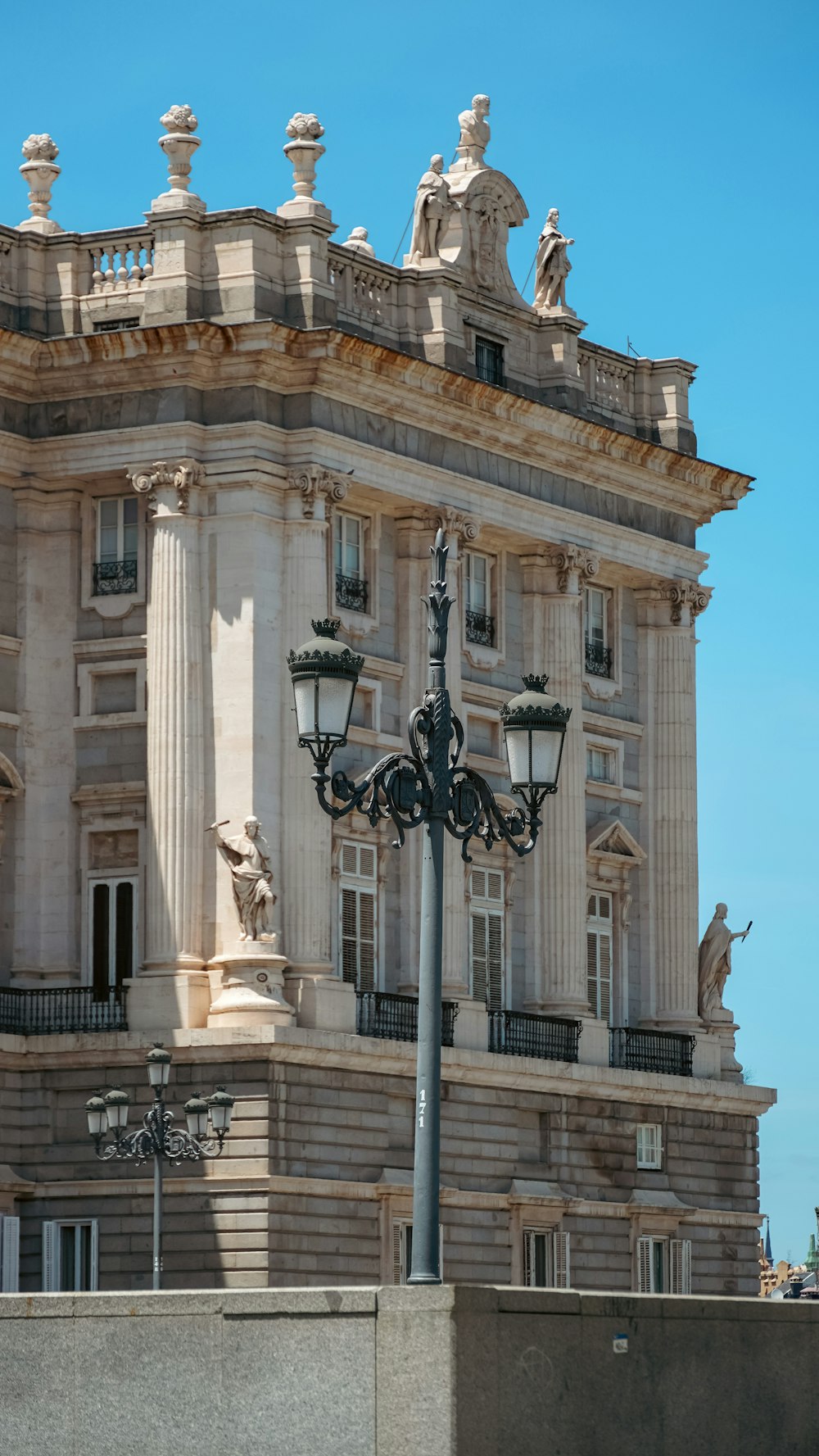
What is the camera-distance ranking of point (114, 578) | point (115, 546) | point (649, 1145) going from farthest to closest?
point (649, 1145), point (115, 546), point (114, 578)

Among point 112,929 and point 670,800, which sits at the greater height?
point 670,800

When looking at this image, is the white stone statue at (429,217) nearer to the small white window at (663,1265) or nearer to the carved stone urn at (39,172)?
the carved stone urn at (39,172)

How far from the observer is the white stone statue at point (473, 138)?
186ft

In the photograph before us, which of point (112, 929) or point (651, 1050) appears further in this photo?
point (651, 1050)

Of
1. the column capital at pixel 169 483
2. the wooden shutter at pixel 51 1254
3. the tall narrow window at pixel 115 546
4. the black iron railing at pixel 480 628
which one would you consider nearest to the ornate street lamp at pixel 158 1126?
the wooden shutter at pixel 51 1254

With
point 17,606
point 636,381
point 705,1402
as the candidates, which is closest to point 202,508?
point 17,606

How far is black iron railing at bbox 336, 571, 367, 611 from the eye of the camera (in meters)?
51.9

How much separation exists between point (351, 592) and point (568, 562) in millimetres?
5608

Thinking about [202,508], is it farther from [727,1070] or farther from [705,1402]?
[705,1402]

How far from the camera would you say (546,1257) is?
54.0 meters

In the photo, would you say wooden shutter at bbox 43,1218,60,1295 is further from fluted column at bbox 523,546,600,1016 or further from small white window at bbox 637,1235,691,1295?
small white window at bbox 637,1235,691,1295

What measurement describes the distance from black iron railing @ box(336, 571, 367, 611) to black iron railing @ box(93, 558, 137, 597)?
3.20 meters

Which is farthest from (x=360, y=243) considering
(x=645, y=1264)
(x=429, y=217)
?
(x=645, y=1264)

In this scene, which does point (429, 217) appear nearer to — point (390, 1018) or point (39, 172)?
point (39, 172)
